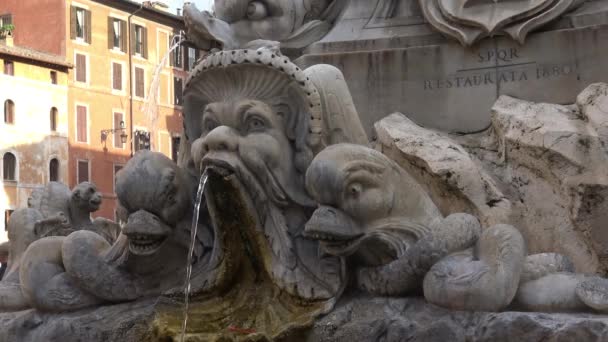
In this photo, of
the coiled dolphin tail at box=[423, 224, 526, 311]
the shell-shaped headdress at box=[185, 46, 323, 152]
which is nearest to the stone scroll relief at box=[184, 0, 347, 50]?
the shell-shaped headdress at box=[185, 46, 323, 152]

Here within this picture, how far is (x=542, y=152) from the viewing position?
4820mm

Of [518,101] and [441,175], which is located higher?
[518,101]

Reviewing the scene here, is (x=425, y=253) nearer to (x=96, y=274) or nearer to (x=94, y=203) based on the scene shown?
(x=96, y=274)

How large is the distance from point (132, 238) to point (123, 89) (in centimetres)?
4782

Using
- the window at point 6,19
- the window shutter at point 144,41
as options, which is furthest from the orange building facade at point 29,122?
the window shutter at point 144,41

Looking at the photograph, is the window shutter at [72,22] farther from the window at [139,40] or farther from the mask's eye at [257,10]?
the mask's eye at [257,10]

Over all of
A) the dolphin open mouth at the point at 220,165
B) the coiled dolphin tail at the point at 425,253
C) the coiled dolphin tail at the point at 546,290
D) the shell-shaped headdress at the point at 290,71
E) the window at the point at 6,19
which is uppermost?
the window at the point at 6,19

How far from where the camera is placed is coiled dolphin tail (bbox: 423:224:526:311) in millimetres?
3744

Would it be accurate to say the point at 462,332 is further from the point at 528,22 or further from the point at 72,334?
the point at 528,22

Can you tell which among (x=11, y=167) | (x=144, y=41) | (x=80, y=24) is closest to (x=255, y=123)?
(x=11, y=167)

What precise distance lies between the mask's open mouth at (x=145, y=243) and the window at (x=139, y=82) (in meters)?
48.3

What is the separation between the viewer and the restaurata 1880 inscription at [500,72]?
208 inches

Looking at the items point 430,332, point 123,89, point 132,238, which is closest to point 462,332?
point 430,332

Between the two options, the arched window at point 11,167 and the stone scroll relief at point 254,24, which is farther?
the arched window at point 11,167
